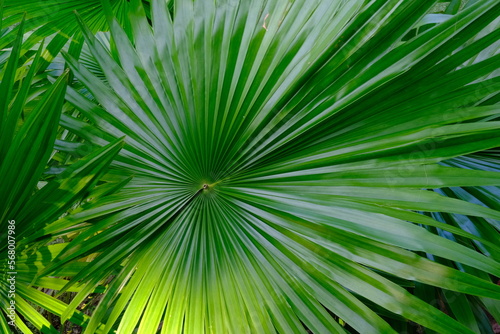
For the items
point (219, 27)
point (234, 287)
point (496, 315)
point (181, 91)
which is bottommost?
point (496, 315)

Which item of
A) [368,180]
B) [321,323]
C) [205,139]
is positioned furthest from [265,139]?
[321,323]

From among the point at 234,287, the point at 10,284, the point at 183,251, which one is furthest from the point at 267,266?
the point at 10,284

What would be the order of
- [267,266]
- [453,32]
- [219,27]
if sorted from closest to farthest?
[453,32], [267,266], [219,27]

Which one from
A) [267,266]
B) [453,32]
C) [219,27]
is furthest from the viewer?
[219,27]

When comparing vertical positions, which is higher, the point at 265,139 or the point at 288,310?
the point at 265,139

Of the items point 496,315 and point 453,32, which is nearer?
point 453,32

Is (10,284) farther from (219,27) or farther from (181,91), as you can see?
(219,27)
